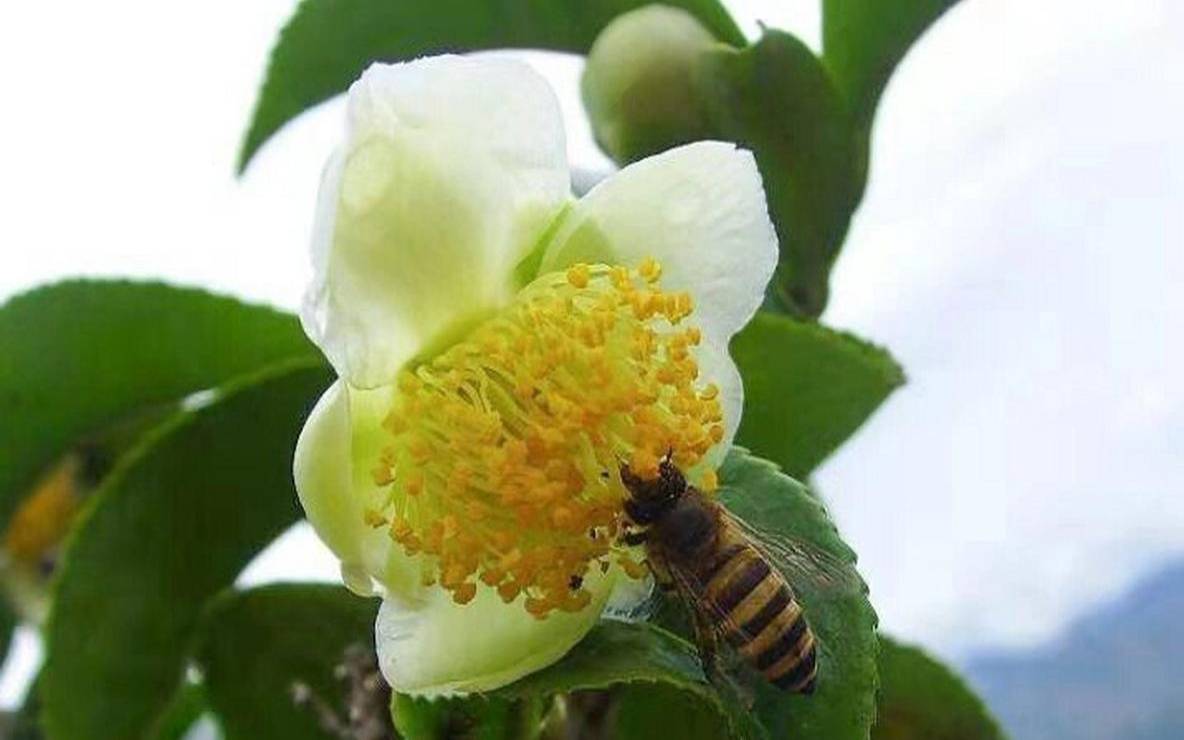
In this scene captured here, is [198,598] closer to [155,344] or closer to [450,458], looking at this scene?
[155,344]

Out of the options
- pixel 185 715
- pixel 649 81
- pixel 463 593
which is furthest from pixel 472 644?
pixel 185 715

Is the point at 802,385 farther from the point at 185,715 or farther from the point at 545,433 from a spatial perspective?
the point at 185,715

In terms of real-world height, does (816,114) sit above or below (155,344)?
above

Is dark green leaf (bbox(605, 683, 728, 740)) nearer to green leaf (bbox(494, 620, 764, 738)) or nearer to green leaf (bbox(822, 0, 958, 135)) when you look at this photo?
green leaf (bbox(494, 620, 764, 738))

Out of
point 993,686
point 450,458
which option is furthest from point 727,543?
point 993,686

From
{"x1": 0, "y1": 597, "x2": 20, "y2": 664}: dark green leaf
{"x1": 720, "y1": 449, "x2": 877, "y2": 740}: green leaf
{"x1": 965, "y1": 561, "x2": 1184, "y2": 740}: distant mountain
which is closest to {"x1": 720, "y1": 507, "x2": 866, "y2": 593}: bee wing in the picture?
{"x1": 720, "y1": 449, "x2": 877, "y2": 740}: green leaf

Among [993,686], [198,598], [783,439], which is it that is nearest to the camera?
[783,439]
